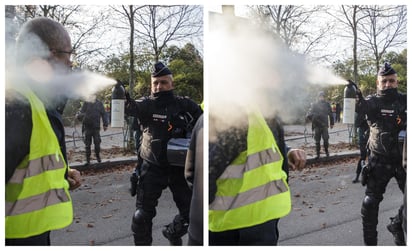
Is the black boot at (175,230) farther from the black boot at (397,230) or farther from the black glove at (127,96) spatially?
the black boot at (397,230)

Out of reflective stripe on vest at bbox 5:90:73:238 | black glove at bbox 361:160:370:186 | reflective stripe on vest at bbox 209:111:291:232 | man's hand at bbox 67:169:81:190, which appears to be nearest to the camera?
reflective stripe on vest at bbox 5:90:73:238

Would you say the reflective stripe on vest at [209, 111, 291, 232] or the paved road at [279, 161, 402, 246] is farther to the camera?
the paved road at [279, 161, 402, 246]

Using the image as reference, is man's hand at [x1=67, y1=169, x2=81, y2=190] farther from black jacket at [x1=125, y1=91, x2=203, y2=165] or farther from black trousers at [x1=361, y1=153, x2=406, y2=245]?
black trousers at [x1=361, y1=153, x2=406, y2=245]

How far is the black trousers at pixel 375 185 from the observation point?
3070 mm

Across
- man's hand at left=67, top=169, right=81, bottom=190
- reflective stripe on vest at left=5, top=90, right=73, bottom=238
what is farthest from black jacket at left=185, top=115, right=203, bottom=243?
reflective stripe on vest at left=5, top=90, right=73, bottom=238

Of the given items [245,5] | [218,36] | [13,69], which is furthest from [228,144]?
[13,69]

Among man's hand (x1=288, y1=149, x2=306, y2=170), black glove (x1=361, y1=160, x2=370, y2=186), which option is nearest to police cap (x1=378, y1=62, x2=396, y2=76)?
black glove (x1=361, y1=160, x2=370, y2=186)

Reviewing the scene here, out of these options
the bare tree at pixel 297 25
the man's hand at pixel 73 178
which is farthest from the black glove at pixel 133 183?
the bare tree at pixel 297 25

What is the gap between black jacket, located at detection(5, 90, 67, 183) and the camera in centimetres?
279

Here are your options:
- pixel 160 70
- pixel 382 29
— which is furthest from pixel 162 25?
pixel 382 29

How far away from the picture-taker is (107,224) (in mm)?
3031

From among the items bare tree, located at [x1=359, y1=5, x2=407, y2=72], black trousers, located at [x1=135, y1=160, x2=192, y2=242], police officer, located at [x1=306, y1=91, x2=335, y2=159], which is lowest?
black trousers, located at [x1=135, y1=160, x2=192, y2=242]

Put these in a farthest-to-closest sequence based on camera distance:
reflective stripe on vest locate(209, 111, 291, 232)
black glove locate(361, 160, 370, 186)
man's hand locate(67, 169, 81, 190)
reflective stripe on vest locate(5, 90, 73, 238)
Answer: black glove locate(361, 160, 370, 186) < man's hand locate(67, 169, 81, 190) < reflective stripe on vest locate(209, 111, 291, 232) < reflective stripe on vest locate(5, 90, 73, 238)

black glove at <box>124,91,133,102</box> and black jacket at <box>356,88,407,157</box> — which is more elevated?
black glove at <box>124,91,133,102</box>
